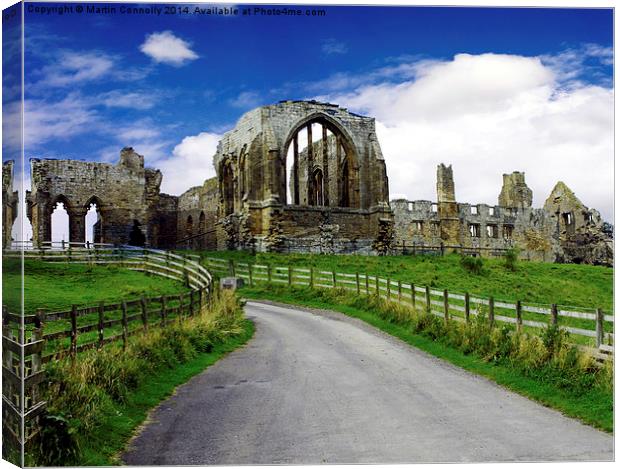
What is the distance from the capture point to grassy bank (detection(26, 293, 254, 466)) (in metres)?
7.55

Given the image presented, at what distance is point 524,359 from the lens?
11914 mm

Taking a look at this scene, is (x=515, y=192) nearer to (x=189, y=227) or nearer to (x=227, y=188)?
(x=189, y=227)

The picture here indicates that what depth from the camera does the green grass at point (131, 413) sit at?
7.85 metres

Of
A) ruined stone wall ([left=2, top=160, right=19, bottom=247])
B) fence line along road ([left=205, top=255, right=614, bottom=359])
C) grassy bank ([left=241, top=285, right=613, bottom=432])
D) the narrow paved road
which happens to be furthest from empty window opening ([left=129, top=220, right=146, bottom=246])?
ruined stone wall ([left=2, top=160, right=19, bottom=247])

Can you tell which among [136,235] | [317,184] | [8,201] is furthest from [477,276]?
[8,201]

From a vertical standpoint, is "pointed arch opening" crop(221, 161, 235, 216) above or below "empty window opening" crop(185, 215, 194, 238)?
above

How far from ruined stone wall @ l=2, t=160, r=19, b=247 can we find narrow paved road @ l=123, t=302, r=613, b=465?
9.99 ft

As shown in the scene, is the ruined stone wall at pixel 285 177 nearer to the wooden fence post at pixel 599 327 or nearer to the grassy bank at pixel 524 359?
the grassy bank at pixel 524 359

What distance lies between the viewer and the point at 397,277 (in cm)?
2689

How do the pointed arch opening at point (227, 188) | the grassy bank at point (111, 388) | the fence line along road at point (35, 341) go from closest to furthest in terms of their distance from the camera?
the fence line along road at point (35, 341) → the grassy bank at point (111, 388) → the pointed arch opening at point (227, 188)

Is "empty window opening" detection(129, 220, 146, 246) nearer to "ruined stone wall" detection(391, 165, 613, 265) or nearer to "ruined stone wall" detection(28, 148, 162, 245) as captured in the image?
"ruined stone wall" detection(28, 148, 162, 245)

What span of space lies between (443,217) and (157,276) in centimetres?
3190

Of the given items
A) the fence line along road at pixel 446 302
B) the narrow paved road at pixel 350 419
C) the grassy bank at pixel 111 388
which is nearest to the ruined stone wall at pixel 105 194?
the fence line along road at pixel 446 302

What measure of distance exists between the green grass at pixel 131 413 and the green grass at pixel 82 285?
2.65 m
